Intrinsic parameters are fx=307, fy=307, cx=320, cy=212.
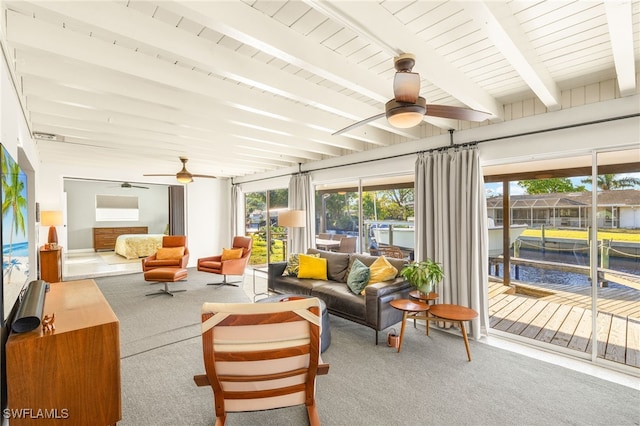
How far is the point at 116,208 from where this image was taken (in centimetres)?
1112

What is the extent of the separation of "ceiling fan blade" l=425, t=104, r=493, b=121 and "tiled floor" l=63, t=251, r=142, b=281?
25.4 ft

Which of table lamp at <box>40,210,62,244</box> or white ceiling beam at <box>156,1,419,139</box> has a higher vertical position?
white ceiling beam at <box>156,1,419,139</box>

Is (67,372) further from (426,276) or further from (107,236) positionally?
(107,236)

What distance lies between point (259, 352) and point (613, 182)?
3.61 meters

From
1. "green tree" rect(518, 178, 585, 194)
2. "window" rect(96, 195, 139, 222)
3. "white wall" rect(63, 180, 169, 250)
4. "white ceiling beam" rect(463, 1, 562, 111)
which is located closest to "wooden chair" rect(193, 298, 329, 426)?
"white ceiling beam" rect(463, 1, 562, 111)

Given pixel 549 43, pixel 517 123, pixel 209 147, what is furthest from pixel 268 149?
pixel 549 43

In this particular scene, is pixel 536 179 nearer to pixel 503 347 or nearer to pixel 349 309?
pixel 503 347

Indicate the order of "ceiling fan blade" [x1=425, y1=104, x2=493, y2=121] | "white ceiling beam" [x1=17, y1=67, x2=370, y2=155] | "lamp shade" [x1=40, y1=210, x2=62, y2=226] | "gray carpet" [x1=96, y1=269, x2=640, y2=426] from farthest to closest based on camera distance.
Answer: "lamp shade" [x1=40, y1=210, x2=62, y2=226]
"white ceiling beam" [x1=17, y1=67, x2=370, y2=155]
"gray carpet" [x1=96, y1=269, x2=640, y2=426]
"ceiling fan blade" [x1=425, y1=104, x2=493, y2=121]

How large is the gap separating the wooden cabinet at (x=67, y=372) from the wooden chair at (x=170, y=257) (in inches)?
161

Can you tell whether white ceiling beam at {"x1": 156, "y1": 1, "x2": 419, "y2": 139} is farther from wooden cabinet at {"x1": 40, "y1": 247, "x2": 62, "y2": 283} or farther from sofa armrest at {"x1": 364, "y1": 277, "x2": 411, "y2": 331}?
wooden cabinet at {"x1": 40, "y1": 247, "x2": 62, "y2": 283}

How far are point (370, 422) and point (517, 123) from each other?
3.34 meters

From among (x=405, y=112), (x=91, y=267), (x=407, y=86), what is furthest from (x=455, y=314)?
(x=91, y=267)

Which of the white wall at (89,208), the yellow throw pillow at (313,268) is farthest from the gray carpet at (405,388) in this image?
the white wall at (89,208)

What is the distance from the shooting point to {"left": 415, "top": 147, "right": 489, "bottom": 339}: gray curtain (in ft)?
11.9
